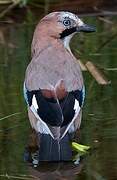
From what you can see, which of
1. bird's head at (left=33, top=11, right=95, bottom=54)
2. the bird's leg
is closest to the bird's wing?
the bird's leg

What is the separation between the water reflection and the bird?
15 centimetres

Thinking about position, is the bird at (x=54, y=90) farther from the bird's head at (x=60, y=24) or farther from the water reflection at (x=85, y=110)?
the water reflection at (x=85, y=110)

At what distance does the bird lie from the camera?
6.02m

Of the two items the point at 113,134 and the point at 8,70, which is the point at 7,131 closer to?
the point at 113,134

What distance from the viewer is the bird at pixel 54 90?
237 inches

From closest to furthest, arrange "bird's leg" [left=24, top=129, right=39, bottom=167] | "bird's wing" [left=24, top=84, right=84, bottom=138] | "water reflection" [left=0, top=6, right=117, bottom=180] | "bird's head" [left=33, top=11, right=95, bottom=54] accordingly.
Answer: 1. "water reflection" [left=0, top=6, right=117, bottom=180]
2. "bird's wing" [left=24, top=84, right=84, bottom=138]
3. "bird's leg" [left=24, top=129, right=39, bottom=167]
4. "bird's head" [left=33, top=11, right=95, bottom=54]

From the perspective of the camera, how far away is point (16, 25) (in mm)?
10539

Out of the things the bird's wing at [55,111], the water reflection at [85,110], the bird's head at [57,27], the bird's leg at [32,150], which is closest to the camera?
the water reflection at [85,110]

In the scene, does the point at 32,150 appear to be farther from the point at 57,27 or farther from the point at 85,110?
the point at 57,27

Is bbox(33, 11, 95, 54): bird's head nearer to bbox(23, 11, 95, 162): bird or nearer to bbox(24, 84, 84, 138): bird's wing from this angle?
bbox(23, 11, 95, 162): bird

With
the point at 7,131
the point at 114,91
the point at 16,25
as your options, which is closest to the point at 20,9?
the point at 16,25

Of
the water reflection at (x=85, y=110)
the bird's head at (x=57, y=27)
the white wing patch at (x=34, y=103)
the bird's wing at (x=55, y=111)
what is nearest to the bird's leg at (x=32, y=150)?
the water reflection at (x=85, y=110)

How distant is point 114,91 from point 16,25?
132 inches

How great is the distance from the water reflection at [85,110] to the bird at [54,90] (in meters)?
0.15
